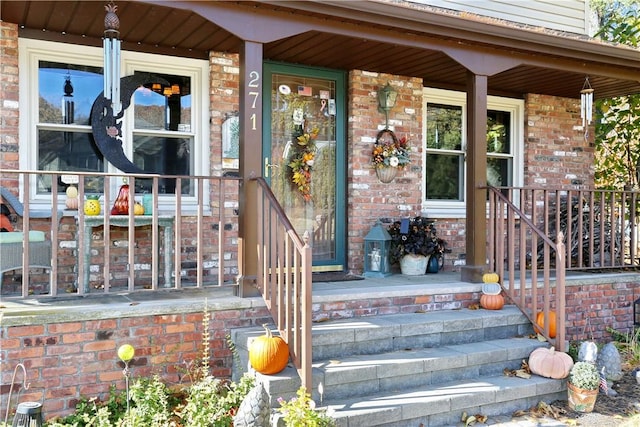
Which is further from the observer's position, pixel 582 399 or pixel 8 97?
pixel 8 97

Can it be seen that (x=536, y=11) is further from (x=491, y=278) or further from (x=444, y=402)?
(x=444, y=402)

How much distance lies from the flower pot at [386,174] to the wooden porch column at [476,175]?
0.99m

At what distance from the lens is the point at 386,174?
6004 millimetres

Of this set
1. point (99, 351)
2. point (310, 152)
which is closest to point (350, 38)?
point (310, 152)

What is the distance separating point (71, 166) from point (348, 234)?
2871 mm

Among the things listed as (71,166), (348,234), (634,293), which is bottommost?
(634,293)

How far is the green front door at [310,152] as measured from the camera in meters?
5.65

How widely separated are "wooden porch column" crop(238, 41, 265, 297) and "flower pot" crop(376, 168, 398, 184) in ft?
7.06

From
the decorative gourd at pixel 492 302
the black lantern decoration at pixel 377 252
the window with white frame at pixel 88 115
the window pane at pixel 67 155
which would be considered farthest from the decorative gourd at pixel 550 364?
the window pane at pixel 67 155

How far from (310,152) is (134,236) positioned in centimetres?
204

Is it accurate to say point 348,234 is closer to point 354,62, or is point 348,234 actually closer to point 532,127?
point 354,62

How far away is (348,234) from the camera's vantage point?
5.93 meters

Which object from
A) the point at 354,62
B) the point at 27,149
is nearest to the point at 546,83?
the point at 354,62

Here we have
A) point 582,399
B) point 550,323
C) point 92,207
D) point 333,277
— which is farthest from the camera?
point 333,277
